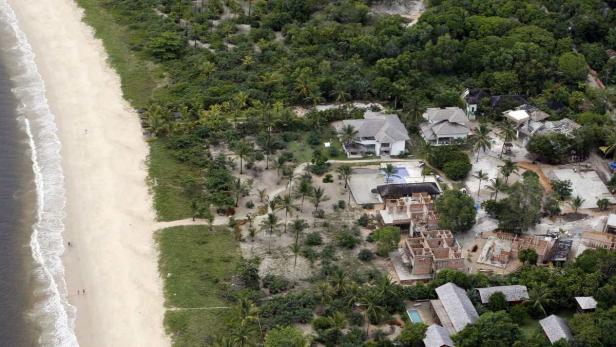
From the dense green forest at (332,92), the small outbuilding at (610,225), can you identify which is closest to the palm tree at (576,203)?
the small outbuilding at (610,225)

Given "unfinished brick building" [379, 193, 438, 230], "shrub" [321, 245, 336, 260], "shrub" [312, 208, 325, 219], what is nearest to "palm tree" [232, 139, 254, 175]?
"shrub" [312, 208, 325, 219]

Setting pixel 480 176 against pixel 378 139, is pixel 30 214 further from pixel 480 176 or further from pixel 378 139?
pixel 480 176

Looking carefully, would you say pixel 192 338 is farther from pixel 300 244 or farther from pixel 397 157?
pixel 397 157

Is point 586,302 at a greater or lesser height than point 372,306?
lesser

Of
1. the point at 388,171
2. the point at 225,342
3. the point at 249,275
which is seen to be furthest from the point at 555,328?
the point at 225,342

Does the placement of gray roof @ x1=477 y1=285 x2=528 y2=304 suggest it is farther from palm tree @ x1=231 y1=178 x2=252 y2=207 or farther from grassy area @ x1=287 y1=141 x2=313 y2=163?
grassy area @ x1=287 y1=141 x2=313 y2=163
